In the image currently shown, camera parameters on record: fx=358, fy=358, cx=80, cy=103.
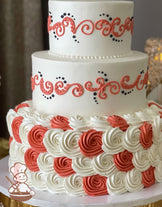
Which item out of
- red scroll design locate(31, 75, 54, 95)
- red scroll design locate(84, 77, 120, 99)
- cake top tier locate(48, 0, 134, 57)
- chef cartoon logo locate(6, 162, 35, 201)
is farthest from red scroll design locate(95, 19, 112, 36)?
chef cartoon logo locate(6, 162, 35, 201)

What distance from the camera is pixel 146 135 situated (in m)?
1.75

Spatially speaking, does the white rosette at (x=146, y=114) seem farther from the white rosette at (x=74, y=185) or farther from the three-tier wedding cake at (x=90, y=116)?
the white rosette at (x=74, y=185)

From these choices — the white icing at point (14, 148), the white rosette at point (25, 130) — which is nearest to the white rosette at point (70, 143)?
the white rosette at point (25, 130)

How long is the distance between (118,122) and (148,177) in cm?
35

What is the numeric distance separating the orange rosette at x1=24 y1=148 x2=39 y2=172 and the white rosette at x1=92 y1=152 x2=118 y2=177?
306mm

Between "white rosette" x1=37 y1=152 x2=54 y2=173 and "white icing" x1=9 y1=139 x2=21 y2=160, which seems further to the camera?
"white icing" x1=9 y1=139 x2=21 y2=160

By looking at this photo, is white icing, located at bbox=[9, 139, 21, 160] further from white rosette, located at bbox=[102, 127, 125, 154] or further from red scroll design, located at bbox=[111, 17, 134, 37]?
red scroll design, located at bbox=[111, 17, 134, 37]

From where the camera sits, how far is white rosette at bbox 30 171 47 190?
1812 millimetres

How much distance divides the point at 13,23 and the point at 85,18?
157 centimetres

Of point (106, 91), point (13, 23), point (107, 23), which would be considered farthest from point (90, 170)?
point (13, 23)

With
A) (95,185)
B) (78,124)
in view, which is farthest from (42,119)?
(95,185)

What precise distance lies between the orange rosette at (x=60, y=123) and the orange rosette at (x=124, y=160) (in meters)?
0.28

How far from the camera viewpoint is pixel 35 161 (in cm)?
181

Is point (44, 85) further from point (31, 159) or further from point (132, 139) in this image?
point (132, 139)
